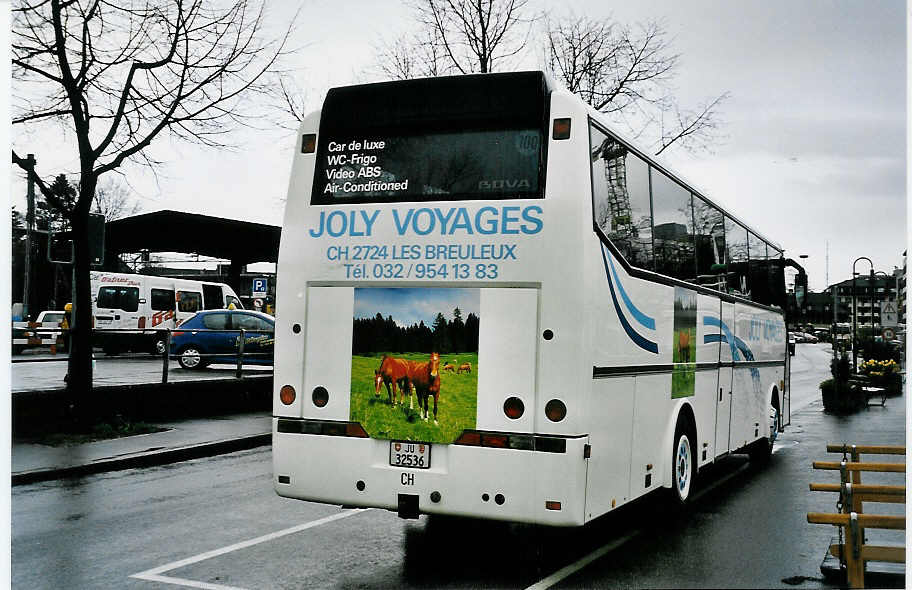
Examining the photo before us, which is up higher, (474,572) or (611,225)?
(611,225)

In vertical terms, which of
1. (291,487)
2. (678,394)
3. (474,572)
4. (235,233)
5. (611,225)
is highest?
(235,233)

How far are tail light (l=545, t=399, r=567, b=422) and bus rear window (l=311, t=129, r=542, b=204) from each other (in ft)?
4.67

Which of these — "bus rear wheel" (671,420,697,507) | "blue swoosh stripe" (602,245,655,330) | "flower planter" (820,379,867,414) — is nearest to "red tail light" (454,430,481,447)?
"blue swoosh stripe" (602,245,655,330)

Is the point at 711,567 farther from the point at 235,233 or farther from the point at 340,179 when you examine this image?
the point at 235,233

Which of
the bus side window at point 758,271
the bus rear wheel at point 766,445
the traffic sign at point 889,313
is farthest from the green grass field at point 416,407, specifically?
the bus rear wheel at point 766,445

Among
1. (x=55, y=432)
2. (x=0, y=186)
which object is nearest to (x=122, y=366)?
(x=55, y=432)

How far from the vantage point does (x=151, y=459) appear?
1198 cm

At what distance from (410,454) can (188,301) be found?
1214 inches

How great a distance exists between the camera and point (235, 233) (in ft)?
76.6

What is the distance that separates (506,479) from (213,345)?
20073 mm

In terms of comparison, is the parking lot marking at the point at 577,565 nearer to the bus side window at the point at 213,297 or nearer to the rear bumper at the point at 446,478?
the rear bumper at the point at 446,478

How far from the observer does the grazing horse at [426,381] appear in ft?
21.4

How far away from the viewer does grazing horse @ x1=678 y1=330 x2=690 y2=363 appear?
8484 millimetres

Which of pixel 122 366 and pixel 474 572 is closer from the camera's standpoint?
pixel 474 572
